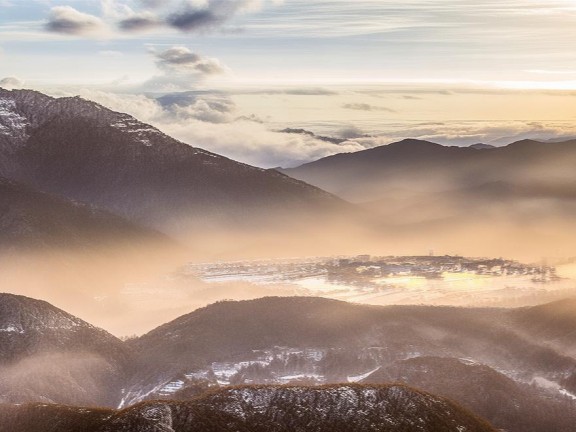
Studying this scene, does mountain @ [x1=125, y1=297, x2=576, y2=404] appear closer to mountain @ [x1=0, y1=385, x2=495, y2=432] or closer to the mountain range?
the mountain range

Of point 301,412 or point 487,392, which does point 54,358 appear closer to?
point 487,392

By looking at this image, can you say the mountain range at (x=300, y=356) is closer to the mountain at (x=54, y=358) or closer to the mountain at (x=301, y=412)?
the mountain at (x=54, y=358)

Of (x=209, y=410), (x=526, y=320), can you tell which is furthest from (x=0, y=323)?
(x=209, y=410)

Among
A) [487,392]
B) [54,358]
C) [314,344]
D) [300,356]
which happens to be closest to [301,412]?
[487,392]

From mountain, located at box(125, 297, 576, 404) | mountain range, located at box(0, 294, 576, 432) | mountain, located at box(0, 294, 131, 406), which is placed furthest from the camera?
mountain, located at box(125, 297, 576, 404)

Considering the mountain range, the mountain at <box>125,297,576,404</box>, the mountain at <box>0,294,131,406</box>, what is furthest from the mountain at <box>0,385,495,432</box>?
the mountain at <box>125,297,576,404</box>

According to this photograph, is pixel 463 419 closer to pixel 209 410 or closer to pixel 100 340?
pixel 209 410
